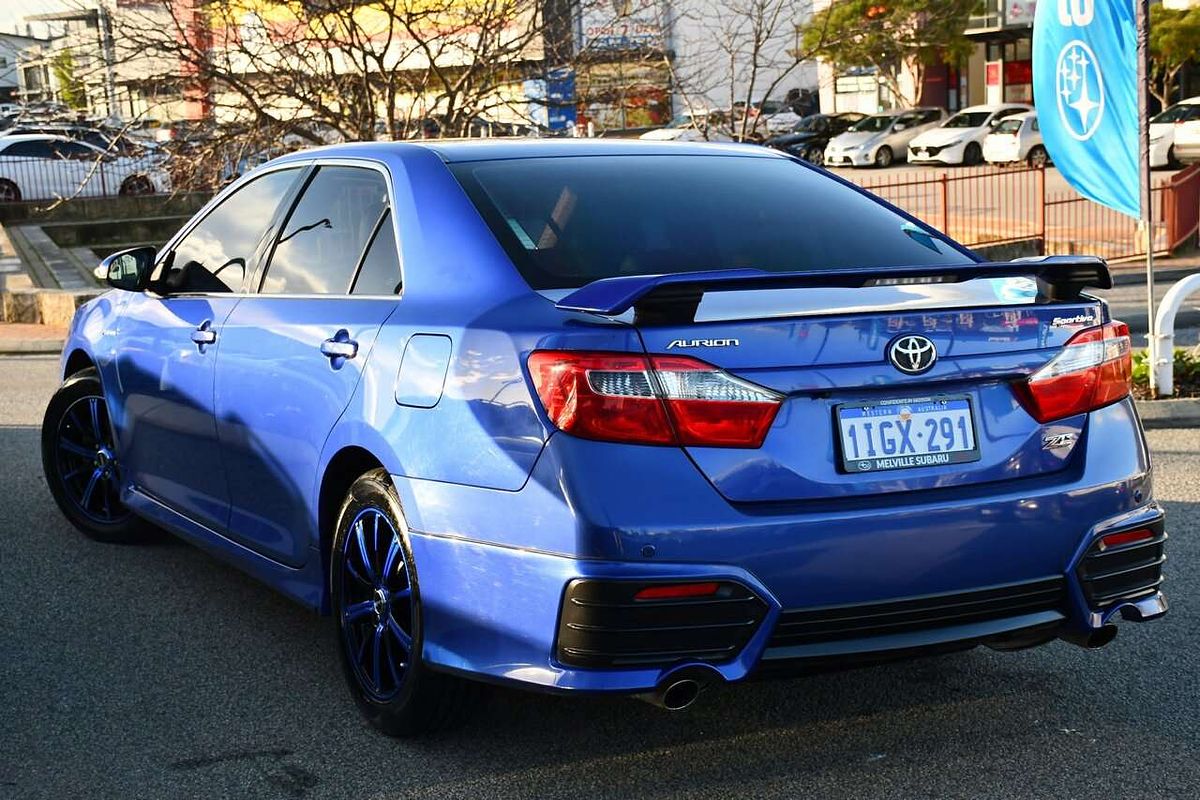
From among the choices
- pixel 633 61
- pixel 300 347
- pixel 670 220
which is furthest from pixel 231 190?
pixel 633 61

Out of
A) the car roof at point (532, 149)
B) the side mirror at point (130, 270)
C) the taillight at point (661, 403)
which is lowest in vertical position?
the taillight at point (661, 403)

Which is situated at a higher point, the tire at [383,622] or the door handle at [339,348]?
the door handle at [339,348]

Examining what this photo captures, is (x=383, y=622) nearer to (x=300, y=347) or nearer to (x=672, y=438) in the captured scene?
(x=300, y=347)

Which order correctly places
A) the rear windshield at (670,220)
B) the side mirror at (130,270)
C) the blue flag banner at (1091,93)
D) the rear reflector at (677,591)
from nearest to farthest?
the rear reflector at (677,591) < the rear windshield at (670,220) < the side mirror at (130,270) < the blue flag banner at (1091,93)

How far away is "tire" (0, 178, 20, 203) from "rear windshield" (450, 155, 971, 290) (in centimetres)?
3002

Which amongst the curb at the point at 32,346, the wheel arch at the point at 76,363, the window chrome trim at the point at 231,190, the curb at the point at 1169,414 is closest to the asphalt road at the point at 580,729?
the window chrome trim at the point at 231,190

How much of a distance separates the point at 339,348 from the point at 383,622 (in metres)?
0.75

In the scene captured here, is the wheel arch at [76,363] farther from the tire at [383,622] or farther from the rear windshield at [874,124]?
the rear windshield at [874,124]

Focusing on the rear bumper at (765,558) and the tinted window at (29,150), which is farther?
the tinted window at (29,150)

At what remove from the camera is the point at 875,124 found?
4575 cm

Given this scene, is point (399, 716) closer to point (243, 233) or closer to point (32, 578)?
point (243, 233)

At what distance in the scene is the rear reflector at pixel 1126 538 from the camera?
3.80 meters

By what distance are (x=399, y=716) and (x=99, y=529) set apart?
2.95m

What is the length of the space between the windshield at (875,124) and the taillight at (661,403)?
43154mm
